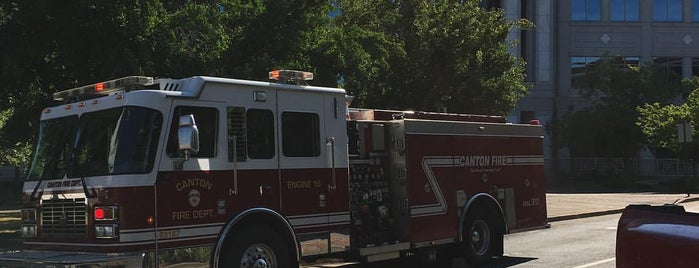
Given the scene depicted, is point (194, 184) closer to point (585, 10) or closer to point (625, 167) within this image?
point (625, 167)

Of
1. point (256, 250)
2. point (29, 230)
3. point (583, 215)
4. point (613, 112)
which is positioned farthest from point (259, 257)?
point (613, 112)

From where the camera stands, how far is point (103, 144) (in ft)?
22.4

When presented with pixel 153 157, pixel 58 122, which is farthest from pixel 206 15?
pixel 153 157

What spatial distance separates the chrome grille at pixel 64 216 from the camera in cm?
670

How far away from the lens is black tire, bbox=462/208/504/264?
1011cm

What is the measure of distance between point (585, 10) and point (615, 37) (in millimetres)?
3396

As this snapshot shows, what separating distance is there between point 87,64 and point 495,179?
7541mm

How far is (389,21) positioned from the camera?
1958cm

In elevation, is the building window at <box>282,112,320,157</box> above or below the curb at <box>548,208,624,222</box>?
above

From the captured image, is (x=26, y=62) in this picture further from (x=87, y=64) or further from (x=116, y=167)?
(x=116, y=167)

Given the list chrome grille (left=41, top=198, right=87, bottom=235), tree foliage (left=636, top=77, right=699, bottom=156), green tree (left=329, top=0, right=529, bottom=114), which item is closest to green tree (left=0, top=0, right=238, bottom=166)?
chrome grille (left=41, top=198, right=87, bottom=235)

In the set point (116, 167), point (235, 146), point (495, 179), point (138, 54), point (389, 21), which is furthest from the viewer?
point (389, 21)

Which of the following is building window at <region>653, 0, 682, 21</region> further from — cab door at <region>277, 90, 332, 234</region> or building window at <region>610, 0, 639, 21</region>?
cab door at <region>277, 90, 332, 234</region>

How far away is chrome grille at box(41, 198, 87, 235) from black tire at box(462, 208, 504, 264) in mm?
5609
